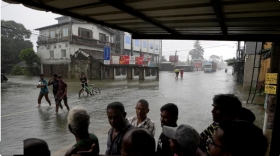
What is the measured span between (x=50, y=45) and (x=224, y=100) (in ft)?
114

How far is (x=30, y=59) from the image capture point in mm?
33188

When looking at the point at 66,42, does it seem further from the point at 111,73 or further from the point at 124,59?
the point at 124,59

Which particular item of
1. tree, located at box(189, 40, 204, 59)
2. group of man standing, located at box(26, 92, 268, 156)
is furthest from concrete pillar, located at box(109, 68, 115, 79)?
tree, located at box(189, 40, 204, 59)

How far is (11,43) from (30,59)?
1068 centimetres

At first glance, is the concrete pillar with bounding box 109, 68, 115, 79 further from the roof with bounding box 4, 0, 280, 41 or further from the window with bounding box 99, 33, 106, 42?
the roof with bounding box 4, 0, 280, 41

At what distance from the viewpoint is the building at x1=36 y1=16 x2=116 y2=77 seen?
30266 millimetres

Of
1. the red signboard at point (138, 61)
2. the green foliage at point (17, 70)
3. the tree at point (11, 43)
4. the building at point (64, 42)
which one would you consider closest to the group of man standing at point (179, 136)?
the red signboard at point (138, 61)

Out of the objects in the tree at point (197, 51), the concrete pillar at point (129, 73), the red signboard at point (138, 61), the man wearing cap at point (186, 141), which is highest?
the tree at point (197, 51)

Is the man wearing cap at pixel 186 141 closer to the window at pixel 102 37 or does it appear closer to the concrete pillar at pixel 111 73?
the concrete pillar at pixel 111 73

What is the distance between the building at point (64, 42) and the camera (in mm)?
30266

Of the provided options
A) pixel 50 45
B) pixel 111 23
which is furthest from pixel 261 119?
pixel 50 45

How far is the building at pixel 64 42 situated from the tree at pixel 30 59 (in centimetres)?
114

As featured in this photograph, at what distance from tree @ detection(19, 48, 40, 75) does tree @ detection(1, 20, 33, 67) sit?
21.0 feet

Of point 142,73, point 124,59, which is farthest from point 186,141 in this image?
point 124,59
